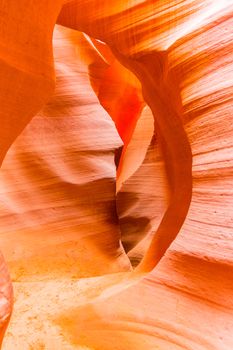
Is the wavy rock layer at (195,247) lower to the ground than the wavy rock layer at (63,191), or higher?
higher

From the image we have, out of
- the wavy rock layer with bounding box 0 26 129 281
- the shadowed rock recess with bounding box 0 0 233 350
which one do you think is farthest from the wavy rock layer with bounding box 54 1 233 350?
the wavy rock layer with bounding box 0 26 129 281

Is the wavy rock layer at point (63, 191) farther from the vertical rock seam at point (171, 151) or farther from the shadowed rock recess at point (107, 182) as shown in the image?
the vertical rock seam at point (171, 151)

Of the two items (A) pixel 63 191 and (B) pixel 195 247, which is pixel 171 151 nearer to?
(A) pixel 63 191

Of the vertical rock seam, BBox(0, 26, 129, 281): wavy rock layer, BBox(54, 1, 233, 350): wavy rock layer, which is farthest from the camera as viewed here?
BBox(0, 26, 129, 281): wavy rock layer

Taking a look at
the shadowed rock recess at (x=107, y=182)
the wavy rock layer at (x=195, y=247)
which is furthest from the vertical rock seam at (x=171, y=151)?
the wavy rock layer at (x=195, y=247)

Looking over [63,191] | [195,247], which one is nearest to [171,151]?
[63,191]

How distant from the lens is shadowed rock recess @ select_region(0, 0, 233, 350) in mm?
1646

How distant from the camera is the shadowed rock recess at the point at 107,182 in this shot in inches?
64.8

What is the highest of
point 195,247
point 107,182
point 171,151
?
point 195,247

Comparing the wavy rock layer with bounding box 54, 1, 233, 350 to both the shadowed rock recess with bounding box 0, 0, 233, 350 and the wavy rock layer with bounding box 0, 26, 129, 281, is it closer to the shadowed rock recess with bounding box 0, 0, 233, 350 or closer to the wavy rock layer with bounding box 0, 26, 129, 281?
the shadowed rock recess with bounding box 0, 0, 233, 350

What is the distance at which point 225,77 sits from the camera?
1.85 metres

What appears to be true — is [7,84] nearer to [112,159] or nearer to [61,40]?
[112,159]

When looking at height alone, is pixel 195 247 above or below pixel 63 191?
above

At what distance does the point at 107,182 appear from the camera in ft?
13.4
